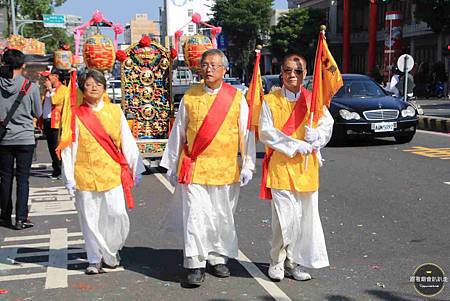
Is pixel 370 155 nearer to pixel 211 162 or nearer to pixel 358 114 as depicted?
pixel 358 114

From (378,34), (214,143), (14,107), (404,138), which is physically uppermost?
(378,34)

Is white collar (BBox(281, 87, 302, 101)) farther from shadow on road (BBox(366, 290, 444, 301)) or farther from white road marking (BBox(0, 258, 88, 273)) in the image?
white road marking (BBox(0, 258, 88, 273))

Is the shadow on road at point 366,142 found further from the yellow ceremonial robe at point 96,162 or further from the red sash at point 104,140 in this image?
the yellow ceremonial robe at point 96,162

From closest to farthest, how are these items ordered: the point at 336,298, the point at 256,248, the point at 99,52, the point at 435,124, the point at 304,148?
the point at 336,298 → the point at 304,148 → the point at 256,248 → the point at 99,52 → the point at 435,124

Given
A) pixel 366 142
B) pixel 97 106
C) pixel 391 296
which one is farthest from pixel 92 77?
pixel 366 142

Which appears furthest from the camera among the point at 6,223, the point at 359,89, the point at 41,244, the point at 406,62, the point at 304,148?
the point at 406,62

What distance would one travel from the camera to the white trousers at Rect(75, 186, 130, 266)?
180 inches

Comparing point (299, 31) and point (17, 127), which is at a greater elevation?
point (299, 31)

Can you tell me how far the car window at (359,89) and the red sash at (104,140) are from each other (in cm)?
871

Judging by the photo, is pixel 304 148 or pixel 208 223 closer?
pixel 304 148

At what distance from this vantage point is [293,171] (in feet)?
14.0

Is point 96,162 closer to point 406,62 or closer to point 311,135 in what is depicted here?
point 311,135

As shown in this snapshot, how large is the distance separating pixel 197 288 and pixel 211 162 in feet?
3.17

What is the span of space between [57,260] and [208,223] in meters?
1.57
